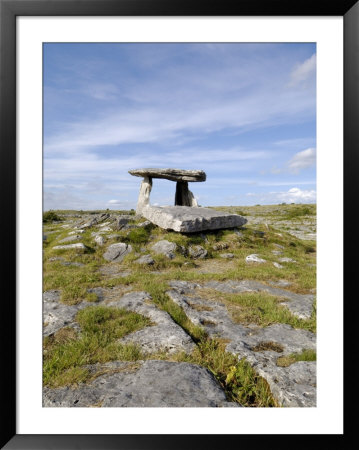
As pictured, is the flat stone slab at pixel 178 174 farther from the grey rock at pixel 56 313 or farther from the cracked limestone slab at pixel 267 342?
the grey rock at pixel 56 313

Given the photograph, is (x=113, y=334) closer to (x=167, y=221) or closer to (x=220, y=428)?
(x=220, y=428)

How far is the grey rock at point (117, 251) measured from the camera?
8.67 m

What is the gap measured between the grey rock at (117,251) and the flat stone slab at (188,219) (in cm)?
197

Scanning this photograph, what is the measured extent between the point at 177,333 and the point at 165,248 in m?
5.58

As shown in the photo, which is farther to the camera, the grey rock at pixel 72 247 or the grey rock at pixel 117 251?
the grey rock at pixel 72 247

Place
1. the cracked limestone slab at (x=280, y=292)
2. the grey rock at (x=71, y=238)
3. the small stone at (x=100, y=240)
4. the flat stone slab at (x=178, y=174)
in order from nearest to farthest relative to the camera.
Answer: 1. the cracked limestone slab at (x=280, y=292)
2. the small stone at (x=100, y=240)
3. the grey rock at (x=71, y=238)
4. the flat stone slab at (x=178, y=174)

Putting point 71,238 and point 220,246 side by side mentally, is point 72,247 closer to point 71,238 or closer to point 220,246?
point 71,238

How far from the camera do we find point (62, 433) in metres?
2.54

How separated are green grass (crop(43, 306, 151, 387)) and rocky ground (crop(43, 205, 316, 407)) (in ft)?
0.04

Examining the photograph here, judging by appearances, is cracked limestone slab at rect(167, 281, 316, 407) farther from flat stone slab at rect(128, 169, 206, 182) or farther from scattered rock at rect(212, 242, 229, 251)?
flat stone slab at rect(128, 169, 206, 182)

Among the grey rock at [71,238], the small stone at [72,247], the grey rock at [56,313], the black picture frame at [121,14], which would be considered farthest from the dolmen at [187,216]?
the black picture frame at [121,14]

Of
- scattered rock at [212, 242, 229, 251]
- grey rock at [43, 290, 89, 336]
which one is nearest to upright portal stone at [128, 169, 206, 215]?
scattered rock at [212, 242, 229, 251]

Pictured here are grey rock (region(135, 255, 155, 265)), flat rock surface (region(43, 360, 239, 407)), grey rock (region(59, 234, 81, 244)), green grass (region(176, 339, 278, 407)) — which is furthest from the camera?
grey rock (region(59, 234, 81, 244))

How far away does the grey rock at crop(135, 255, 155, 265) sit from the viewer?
8.06 m
